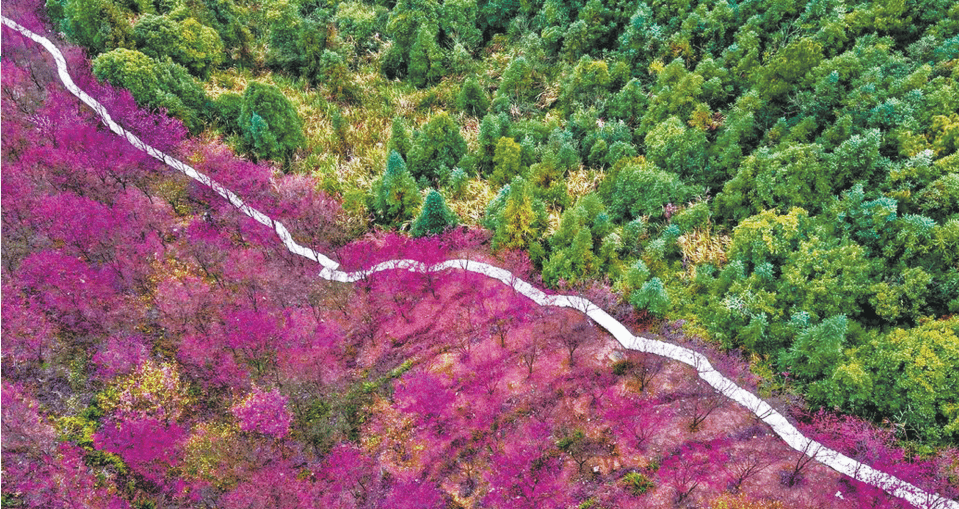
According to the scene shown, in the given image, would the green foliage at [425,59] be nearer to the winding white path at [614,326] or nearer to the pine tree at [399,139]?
the pine tree at [399,139]

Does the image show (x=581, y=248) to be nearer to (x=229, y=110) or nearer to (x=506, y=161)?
(x=506, y=161)

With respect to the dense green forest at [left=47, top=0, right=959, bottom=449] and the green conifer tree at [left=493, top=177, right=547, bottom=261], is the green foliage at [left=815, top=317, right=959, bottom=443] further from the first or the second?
the green conifer tree at [left=493, top=177, right=547, bottom=261]

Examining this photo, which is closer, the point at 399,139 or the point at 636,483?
the point at 636,483

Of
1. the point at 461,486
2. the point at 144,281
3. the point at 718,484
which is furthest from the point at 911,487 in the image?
the point at 144,281

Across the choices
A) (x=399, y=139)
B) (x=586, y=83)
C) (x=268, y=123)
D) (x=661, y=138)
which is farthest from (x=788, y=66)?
(x=268, y=123)

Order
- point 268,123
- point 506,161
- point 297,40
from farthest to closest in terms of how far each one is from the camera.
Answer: point 297,40 → point 268,123 → point 506,161

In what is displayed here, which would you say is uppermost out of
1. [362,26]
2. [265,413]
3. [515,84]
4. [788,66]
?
[788,66]
